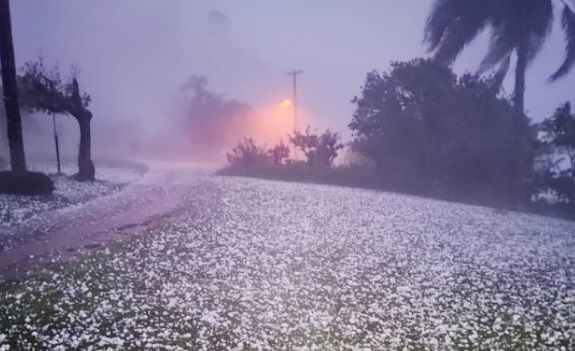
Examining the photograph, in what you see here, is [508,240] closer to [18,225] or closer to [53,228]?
[53,228]

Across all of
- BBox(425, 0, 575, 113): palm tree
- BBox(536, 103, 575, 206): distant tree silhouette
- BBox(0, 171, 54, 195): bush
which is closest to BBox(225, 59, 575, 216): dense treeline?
BBox(536, 103, 575, 206): distant tree silhouette

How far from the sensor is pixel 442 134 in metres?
27.1

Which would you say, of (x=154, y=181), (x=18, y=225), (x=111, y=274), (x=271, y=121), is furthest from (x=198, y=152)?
(x=111, y=274)

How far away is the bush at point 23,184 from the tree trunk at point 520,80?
2725 cm

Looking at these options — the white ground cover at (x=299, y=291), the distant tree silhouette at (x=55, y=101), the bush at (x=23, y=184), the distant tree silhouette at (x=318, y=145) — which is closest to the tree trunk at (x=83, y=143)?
the distant tree silhouette at (x=55, y=101)

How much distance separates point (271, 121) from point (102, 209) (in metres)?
56.0

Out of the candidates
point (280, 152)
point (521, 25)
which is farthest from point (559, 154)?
point (280, 152)

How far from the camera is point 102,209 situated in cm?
1556

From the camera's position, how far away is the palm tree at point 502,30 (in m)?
26.8

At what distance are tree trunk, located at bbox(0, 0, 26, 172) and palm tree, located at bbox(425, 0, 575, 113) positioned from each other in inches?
1009

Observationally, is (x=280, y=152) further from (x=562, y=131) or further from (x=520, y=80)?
(x=562, y=131)

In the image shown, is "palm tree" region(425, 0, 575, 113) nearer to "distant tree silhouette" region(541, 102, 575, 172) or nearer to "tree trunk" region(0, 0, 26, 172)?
"distant tree silhouette" region(541, 102, 575, 172)

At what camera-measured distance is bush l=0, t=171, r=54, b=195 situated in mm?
16000

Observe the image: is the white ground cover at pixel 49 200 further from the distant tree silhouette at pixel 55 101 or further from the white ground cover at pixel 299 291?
the white ground cover at pixel 299 291
